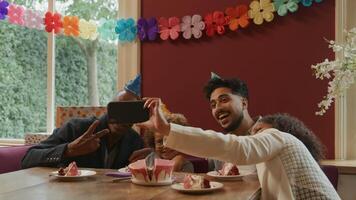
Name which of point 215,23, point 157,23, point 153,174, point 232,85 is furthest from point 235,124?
point 157,23

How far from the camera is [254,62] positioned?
3.00m

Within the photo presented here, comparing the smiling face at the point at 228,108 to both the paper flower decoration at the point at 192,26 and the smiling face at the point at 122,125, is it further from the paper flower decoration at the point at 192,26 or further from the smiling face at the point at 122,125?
the paper flower decoration at the point at 192,26

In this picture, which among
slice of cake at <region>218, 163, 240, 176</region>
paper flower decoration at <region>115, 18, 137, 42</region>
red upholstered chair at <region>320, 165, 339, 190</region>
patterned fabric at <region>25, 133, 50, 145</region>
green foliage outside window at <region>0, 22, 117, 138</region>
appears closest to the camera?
slice of cake at <region>218, 163, 240, 176</region>

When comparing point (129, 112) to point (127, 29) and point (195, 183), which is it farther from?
point (127, 29)

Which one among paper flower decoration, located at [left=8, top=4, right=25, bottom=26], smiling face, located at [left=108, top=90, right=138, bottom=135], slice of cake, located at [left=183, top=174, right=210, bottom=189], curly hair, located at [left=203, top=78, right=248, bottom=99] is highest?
paper flower decoration, located at [left=8, top=4, right=25, bottom=26]

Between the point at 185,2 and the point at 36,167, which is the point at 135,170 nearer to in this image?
the point at 36,167

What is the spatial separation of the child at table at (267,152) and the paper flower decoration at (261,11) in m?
1.55

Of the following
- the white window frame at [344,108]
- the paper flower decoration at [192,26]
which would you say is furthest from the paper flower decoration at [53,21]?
the white window frame at [344,108]

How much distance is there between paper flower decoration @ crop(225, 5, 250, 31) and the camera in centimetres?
298

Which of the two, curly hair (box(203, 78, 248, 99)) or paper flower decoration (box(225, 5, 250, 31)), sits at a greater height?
paper flower decoration (box(225, 5, 250, 31))

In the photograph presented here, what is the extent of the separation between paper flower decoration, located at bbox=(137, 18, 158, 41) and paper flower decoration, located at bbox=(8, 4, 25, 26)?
1022 millimetres

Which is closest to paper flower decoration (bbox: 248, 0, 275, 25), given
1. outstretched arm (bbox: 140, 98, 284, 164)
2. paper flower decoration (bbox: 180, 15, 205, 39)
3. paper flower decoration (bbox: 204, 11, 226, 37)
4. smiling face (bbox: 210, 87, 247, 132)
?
paper flower decoration (bbox: 204, 11, 226, 37)

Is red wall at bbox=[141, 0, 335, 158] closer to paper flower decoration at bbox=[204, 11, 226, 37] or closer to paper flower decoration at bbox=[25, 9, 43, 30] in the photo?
paper flower decoration at bbox=[204, 11, 226, 37]

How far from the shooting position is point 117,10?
359 cm
